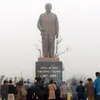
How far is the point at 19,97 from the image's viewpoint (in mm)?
15859

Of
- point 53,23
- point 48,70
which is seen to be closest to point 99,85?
point 48,70

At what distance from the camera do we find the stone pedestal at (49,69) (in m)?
18.5

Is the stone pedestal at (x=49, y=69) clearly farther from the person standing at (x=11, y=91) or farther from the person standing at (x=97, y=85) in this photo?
the person standing at (x=97, y=85)

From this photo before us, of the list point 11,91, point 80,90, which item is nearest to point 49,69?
point 80,90

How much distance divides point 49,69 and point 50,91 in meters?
2.98

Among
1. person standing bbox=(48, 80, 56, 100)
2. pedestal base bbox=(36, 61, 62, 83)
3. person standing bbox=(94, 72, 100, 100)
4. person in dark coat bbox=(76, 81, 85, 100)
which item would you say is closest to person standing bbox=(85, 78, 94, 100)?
person standing bbox=(94, 72, 100, 100)

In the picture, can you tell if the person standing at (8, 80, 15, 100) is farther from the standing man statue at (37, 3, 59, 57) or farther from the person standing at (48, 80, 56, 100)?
the standing man statue at (37, 3, 59, 57)

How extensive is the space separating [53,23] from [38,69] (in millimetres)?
2478

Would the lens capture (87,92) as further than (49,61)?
No

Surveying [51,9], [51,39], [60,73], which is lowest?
[60,73]

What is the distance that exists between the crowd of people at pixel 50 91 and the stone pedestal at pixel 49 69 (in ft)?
2.76

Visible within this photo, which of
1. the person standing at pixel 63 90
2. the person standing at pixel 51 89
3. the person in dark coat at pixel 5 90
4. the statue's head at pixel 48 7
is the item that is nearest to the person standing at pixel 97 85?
the person standing at pixel 51 89

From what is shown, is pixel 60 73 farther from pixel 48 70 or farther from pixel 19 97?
pixel 19 97

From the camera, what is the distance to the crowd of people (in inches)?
531
